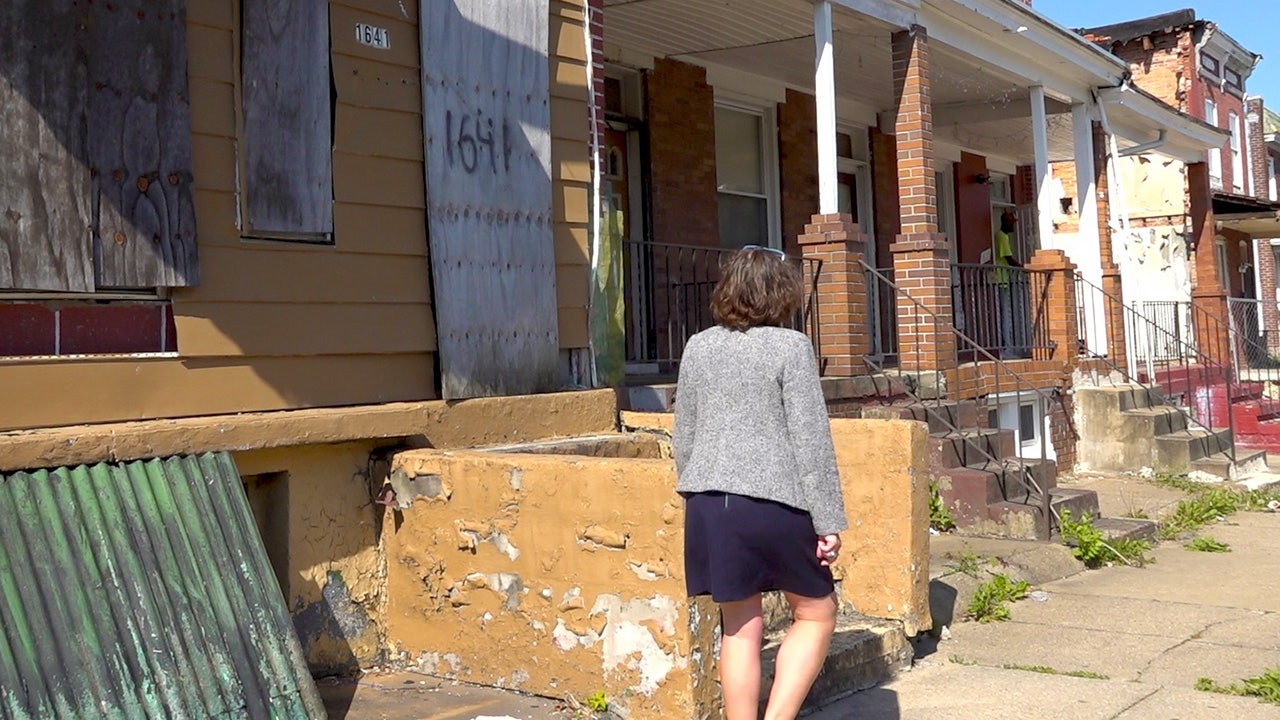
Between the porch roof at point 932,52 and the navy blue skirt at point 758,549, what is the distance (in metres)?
6.50

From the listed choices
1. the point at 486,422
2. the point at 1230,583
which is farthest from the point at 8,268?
the point at 1230,583

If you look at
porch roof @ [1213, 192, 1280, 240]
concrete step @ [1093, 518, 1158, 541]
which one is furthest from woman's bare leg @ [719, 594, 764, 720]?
porch roof @ [1213, 192, 1280, 240]

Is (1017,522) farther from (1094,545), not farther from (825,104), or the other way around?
(825,104)

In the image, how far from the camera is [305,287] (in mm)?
5250

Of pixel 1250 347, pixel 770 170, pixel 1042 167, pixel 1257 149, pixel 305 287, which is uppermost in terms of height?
pixel 1257 149

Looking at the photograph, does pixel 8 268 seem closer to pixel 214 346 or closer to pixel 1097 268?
pixel 214 346

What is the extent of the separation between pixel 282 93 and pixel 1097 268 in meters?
10.8

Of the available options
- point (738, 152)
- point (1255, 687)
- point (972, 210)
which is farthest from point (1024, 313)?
point (1255, 687)

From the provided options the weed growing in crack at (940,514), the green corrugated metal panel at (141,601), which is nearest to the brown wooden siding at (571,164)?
the green corrugated metal panel at (141,601)

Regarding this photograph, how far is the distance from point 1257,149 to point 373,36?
99.4 ft

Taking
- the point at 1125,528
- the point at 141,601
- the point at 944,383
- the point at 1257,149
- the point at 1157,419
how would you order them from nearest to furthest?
the point at 141,601 < the point at 1125,528 < the point at 944,383 < the point at 1157,419 < the point at 1257,149

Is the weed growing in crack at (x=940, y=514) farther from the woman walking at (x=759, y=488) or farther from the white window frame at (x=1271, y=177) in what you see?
the white window frame at (x=1271, y=177)

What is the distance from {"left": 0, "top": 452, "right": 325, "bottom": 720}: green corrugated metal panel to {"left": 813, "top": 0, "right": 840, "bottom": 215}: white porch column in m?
5.90

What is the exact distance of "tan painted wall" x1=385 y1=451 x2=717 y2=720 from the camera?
4363 millimetres
